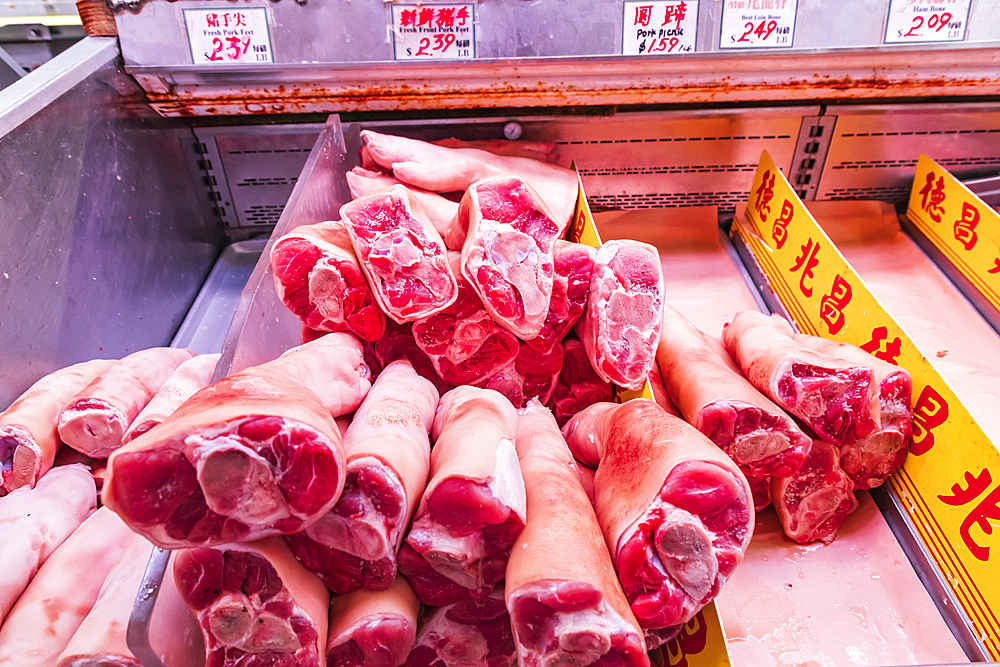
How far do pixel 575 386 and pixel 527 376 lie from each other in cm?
16

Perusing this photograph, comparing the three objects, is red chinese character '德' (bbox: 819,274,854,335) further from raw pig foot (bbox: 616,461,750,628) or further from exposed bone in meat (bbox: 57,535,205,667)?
exposed bone in meat (bbox: 57,535,205,667)

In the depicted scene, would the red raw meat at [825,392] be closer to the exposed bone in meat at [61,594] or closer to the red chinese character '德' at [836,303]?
the red chinese character '德' at [836,303]

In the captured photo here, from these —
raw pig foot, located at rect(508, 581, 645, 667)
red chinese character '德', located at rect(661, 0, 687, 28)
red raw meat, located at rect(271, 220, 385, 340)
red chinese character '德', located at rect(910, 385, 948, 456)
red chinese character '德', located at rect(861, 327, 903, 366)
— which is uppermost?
red chinese character '德', located at rect(661, 0, 687, 28)

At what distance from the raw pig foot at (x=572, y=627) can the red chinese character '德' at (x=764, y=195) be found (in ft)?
5.75

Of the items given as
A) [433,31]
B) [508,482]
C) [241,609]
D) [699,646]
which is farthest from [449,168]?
[699,646]

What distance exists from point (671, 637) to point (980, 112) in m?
2.29

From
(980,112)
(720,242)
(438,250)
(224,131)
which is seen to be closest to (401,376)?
(438,250)

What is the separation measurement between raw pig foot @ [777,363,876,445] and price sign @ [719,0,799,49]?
1.01 metres

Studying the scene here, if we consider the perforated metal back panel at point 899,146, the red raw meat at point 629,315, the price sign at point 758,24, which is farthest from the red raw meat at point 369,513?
the perforated metal back panel at point 899,146

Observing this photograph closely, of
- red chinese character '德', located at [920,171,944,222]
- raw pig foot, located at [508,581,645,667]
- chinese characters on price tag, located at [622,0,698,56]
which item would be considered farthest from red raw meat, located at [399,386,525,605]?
red chinese character '德', located at [920,171,944,222]

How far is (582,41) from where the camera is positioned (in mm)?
1743

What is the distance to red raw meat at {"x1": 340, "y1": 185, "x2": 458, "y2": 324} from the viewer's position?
1357 millimetres

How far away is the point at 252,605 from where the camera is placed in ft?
3.13

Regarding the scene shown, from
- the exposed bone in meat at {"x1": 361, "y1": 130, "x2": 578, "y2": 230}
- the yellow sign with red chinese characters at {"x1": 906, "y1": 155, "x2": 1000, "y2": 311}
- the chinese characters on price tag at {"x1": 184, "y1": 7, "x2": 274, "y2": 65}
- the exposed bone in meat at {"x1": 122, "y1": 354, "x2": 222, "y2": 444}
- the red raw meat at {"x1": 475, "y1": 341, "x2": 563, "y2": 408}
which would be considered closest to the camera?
the exposed bone in meat at {"x1": 122, "y1": 354, "x2": 222, "y2": 444}
